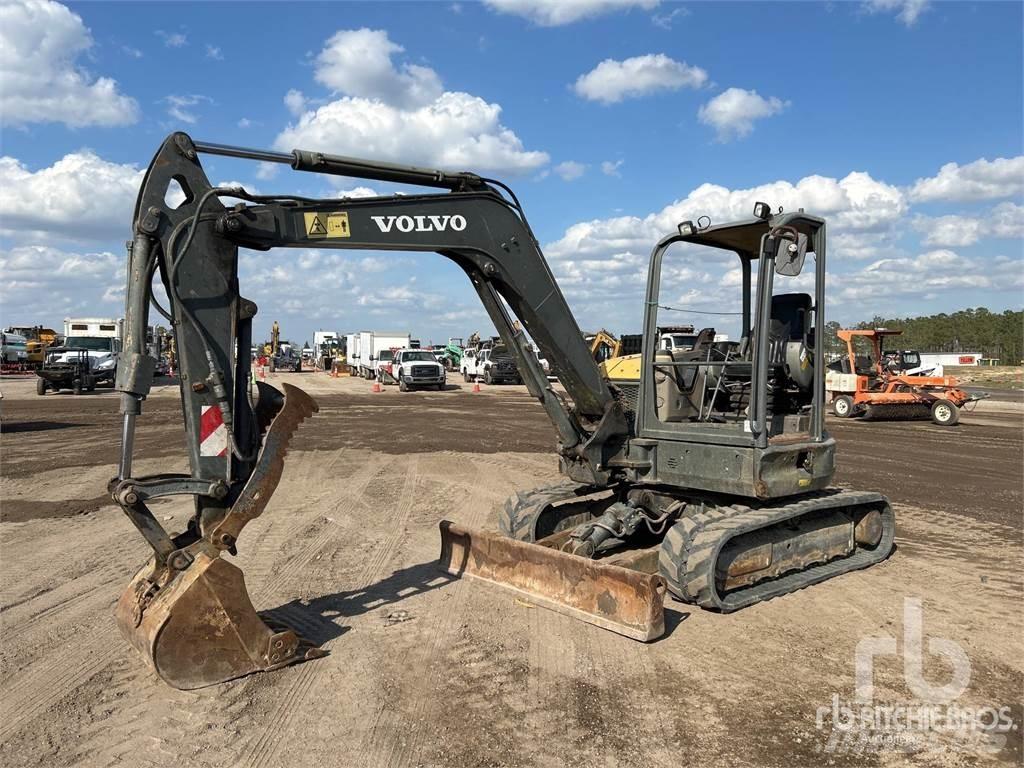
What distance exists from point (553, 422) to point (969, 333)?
95501 mm

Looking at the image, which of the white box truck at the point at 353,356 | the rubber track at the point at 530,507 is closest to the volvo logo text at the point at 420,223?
the rubber track at the point at 530,507

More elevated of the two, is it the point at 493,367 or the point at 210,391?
the point at 210,391

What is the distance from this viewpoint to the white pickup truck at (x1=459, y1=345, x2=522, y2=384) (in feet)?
131

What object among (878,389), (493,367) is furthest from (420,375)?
(878,389)

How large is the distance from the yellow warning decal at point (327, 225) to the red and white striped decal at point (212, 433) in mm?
1362

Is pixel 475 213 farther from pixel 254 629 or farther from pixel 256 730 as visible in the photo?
pixel 256 730

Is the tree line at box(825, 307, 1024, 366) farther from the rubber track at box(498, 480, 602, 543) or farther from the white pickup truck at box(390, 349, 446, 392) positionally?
the rubber track at box(498, 480, 602, 543)

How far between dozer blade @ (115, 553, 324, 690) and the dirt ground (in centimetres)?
14

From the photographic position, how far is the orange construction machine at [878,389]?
Answer: 2227cm

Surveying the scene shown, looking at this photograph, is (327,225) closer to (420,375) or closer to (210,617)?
(210,617)

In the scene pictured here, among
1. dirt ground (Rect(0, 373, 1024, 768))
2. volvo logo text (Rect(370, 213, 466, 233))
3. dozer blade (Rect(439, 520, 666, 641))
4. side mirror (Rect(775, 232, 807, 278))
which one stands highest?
volvo logo text (Rect(370, 213, 466, 233))

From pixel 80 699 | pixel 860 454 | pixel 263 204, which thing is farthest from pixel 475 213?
pixel 860 454

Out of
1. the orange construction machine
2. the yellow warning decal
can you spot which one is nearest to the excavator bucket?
the yellow warning decal

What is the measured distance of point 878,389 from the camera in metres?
22.8
